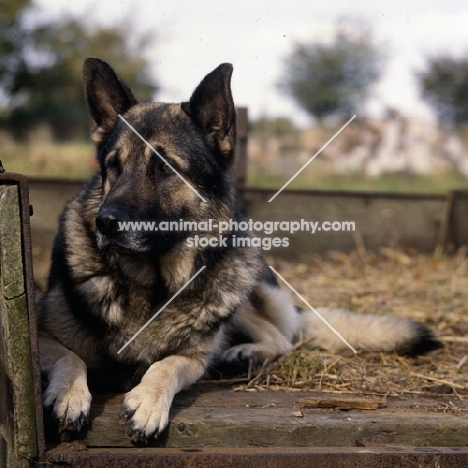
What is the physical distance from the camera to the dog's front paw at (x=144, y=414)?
2488 millimetres

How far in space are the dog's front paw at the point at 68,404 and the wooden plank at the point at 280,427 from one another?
83mm

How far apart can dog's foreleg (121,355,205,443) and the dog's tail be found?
1.42m

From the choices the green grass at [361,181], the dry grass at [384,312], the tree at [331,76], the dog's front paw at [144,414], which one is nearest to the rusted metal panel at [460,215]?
the dry grass at [384,312]

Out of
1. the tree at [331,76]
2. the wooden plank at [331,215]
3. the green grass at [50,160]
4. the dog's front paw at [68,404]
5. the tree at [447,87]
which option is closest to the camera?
the dog's front paw at [68,404]

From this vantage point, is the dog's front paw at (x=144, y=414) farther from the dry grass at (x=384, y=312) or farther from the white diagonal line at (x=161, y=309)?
the dry grass at (x=384, y=312)

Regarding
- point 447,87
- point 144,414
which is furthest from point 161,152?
point 447,87

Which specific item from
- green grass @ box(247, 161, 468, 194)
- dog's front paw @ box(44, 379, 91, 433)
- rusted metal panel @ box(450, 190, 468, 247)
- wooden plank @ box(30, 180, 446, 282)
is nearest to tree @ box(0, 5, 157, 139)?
green grass @ box(247, 161, 468, 194)

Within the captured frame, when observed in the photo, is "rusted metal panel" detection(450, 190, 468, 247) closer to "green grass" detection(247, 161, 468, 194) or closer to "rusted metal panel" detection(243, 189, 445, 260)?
"rusted metal panel" detection(243, 189, 445, 260)

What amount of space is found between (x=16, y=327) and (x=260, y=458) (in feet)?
3.29

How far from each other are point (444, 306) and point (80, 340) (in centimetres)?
308

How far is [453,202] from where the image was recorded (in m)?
6.73

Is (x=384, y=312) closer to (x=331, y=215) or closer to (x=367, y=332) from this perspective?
(x=367, y=332)

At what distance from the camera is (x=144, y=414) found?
2.51 metres

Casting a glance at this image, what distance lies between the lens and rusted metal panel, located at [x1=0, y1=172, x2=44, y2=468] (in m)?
2.29
